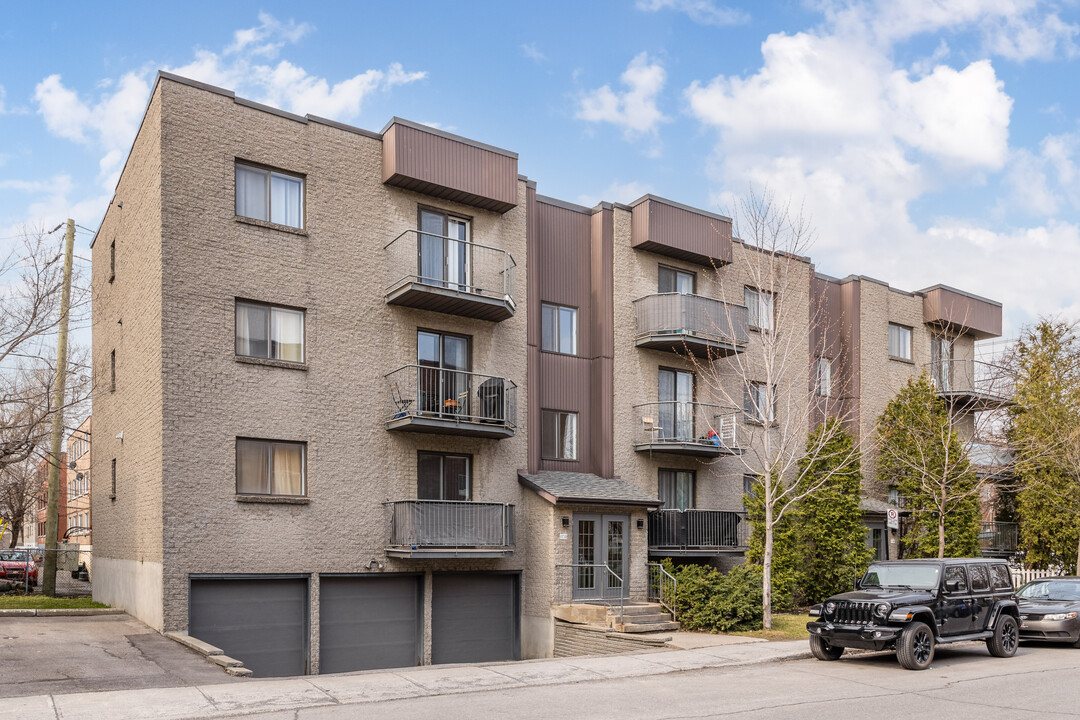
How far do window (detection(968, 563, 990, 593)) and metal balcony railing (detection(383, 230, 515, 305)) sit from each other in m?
10.9

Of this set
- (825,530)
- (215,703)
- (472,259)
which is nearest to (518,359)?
(472,259)

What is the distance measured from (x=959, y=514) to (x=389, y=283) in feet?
65.5

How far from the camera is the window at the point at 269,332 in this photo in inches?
734

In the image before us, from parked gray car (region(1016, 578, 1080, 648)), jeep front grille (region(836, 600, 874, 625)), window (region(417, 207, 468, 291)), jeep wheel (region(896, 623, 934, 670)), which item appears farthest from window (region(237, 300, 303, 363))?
parked gray car (region(1016, 578, 1080, 648))

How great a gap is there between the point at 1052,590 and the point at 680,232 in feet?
40.8

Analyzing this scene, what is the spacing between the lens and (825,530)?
83.6 feet

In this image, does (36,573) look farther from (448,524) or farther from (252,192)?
(252,192)

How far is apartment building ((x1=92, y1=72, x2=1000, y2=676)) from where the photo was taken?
18.0 metres

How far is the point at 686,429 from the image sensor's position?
25047 mm

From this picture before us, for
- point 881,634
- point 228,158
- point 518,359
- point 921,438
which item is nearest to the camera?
point 881,634

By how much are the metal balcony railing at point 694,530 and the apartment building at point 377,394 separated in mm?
77

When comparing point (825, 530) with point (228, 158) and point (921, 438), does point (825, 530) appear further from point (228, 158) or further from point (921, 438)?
point (228, 158)

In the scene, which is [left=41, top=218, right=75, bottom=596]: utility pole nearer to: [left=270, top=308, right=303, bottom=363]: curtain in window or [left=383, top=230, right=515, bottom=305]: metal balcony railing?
[left=270, top=308, right=303, bottom=363]: curtain in window

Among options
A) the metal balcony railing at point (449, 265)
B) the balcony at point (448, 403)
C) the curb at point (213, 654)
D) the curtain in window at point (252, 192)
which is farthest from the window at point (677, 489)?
the curb at point (213, 654)
